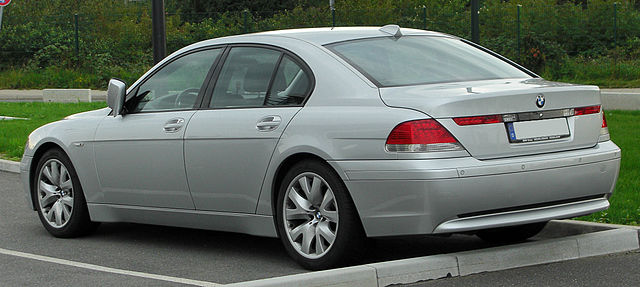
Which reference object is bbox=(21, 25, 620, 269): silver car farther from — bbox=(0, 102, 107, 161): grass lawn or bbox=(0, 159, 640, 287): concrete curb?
bbox=(0, 102, 107, 161): grass lawn

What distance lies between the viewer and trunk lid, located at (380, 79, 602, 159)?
607cm

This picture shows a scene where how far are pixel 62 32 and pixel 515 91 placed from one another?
2918 centimetres

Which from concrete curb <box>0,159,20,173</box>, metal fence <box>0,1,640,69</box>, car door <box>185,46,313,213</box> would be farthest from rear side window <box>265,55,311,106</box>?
metal fence <box>0,1,640,69</box>

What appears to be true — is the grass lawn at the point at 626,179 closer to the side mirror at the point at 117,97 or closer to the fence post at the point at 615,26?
the side mirror at the point at 117,97

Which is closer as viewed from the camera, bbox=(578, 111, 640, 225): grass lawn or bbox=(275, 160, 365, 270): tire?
bbox=(275, 160, 365, 270): tire

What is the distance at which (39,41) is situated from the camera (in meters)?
33.5

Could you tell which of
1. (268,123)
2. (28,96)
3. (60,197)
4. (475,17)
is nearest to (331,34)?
(268,123)

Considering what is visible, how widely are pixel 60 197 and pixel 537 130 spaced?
13.2 ft

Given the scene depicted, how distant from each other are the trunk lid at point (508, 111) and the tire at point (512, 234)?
1028 mm

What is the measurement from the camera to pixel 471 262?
247 inches

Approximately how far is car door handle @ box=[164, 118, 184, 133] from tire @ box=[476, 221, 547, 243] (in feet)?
7.22

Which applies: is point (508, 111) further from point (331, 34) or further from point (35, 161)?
point (35, 161)

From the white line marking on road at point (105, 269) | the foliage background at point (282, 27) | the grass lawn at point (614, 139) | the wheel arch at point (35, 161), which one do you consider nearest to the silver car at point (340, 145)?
the wheel arch at point (35, 161)

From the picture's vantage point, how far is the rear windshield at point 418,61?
675 cm
